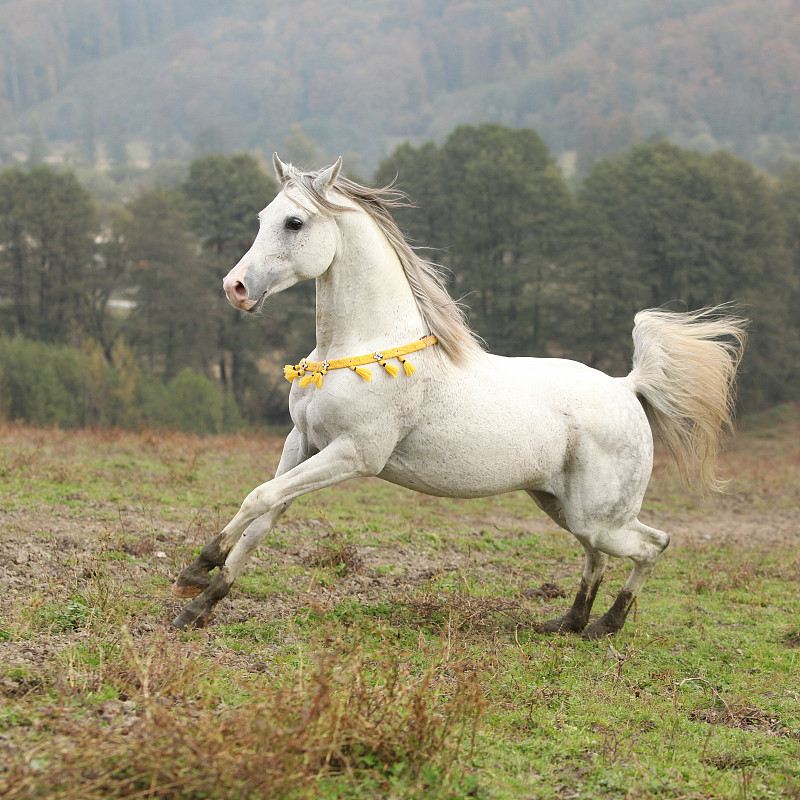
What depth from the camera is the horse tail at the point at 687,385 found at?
6.85 meters

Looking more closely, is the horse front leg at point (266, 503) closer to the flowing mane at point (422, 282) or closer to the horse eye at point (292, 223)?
the flowing mane at point (422, 282)

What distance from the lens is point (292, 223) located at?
540cm

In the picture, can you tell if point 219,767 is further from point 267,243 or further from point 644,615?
point 644,615

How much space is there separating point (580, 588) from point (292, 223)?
11.8 ft

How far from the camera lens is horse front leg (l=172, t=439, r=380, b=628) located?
539 centimetres

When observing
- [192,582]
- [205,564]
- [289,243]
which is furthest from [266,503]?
[289,243]

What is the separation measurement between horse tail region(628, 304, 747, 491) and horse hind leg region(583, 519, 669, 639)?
0.71 meters

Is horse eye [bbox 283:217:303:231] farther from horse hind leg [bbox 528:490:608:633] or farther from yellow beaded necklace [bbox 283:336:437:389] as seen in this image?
horse hind leg [bbox 528:490:608:633]

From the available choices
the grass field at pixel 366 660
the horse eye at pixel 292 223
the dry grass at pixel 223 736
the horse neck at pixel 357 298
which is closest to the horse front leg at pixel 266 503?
the grass field at pixel 366 660

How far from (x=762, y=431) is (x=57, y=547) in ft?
114

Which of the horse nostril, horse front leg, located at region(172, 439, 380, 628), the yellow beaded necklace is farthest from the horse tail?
the horse nostril

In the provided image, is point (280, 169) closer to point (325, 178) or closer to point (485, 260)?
point (325, 178)

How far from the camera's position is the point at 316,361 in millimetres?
5781

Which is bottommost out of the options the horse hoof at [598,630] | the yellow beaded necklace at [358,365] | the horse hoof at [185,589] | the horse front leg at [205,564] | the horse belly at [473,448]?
the horse hoof at [598,630]
